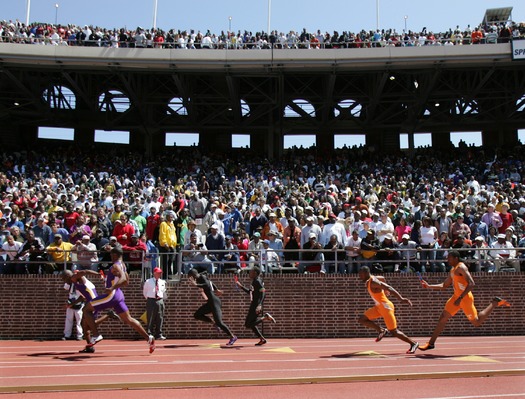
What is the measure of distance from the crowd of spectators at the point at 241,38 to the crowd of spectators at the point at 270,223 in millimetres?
7144

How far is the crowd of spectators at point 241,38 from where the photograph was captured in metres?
30.5

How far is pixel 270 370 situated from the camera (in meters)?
9.52

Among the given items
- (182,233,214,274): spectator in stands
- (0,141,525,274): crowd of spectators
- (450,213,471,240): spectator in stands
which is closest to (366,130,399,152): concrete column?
(0,141,525,274): crowd of spectators

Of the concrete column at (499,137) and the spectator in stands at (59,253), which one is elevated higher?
the concrete column at (499,137)

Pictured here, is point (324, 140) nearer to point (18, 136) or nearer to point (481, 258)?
point (18, 136)

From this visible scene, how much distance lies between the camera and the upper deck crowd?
1202 inches

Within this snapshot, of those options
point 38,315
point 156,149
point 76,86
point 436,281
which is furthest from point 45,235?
point 156,149

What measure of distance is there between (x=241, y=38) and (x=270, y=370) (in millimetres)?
25173

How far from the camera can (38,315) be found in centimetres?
1551

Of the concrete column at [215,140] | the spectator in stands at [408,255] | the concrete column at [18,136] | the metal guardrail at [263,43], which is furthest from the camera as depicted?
the concrete column at [215,140]

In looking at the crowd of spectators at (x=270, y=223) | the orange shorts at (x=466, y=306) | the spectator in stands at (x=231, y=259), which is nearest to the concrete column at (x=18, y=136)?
the crowd of spectators at (x=270, y=223)

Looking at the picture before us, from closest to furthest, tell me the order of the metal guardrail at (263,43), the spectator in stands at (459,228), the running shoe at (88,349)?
the running shoe at (88,349) → the spectator in stands at (459,228) → the metal guardrail at (263,43)

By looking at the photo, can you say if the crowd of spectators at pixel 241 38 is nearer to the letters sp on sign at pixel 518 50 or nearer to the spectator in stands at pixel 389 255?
the letters sp on sign at pixel 518 50

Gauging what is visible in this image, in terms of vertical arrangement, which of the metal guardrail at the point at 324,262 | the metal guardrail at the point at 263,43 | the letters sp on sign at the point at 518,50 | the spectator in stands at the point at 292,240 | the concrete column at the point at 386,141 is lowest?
the metal guardrail at the point at 324,262
